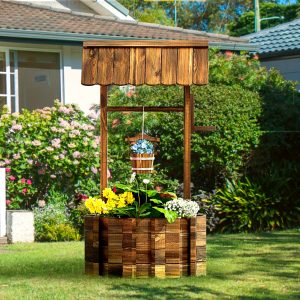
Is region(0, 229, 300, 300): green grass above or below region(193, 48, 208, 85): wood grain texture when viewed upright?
below

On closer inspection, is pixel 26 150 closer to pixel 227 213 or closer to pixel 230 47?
pixel 227 213

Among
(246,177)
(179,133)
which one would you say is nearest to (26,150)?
(179,133)

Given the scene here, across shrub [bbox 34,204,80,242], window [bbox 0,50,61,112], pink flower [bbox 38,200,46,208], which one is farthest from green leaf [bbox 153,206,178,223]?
window [bbox 0,50,61,112]

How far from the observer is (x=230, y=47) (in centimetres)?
2036

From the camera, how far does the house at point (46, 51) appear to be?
1744cm

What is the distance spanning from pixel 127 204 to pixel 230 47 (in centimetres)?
1105

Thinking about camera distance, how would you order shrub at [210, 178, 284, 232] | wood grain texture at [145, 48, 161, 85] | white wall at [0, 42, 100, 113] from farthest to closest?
white wall at [0, 42, 100, 113]
shrub at [210, 178, 284, 232]
wood grain texture at [145, 48, 161, 85]

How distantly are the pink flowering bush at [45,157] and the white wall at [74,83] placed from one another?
2586mm

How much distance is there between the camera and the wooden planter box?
959 cm

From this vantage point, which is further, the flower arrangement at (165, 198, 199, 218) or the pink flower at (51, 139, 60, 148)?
the pink flower at (51, 139, 60, 148)

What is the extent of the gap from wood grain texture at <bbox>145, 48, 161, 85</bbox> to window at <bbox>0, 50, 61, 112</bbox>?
822cm

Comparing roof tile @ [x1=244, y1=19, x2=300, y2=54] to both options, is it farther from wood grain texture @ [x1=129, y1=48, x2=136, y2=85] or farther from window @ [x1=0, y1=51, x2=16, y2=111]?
wood grain texture @ [x1=129, y1=48, x2=136, y2=85]

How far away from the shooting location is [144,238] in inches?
378

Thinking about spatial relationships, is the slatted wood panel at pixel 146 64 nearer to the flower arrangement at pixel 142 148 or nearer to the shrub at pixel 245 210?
the flower arrangement at pixel 142 148
